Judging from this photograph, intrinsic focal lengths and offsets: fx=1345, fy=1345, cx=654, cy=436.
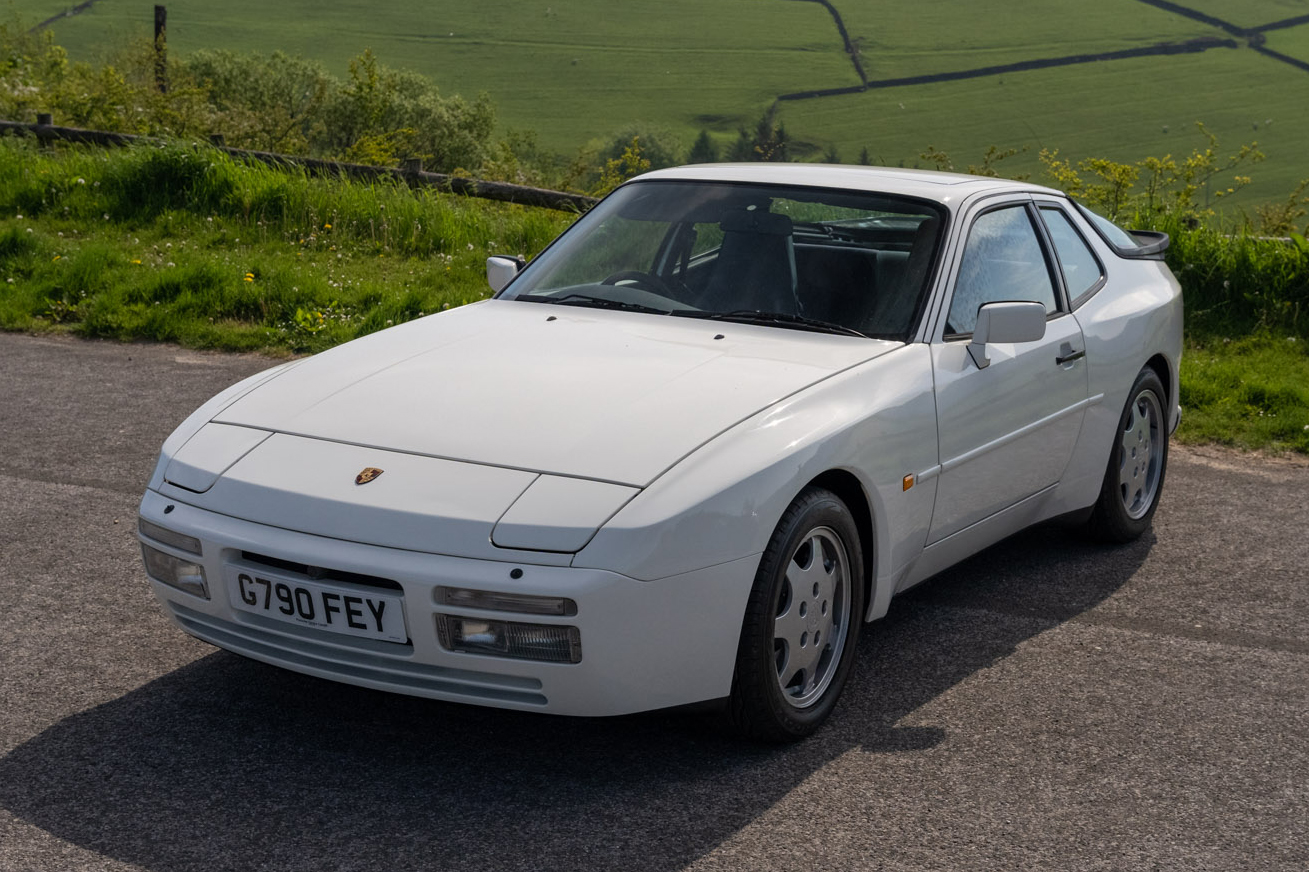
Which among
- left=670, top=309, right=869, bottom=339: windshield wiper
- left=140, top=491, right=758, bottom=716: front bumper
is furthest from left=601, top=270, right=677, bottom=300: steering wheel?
left=140, top=491, right=758, bottom=716: front bumper

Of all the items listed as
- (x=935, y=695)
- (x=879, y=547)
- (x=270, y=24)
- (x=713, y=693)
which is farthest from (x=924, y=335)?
(x=270, y=24)

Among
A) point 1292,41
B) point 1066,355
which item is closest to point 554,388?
point 1066,355

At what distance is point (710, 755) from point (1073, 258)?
269 centimetres

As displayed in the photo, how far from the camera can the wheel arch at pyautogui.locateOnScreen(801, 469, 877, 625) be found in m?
3.62

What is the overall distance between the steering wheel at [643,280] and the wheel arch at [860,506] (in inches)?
41.6

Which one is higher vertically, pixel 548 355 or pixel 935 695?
pixel 548 355

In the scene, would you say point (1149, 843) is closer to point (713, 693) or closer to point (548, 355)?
point (713, 693)

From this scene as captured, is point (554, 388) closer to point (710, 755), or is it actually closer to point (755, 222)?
point (710, 755)

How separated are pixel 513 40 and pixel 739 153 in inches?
1344

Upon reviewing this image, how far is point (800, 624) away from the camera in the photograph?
3.52 m

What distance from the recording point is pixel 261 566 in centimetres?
321

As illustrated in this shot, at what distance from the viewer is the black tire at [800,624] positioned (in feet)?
10.8

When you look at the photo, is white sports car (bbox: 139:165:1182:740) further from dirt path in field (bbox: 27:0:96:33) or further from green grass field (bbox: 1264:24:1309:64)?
dirt path in field (bbox: 27:0:96:33)

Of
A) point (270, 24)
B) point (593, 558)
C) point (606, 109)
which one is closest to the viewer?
point (593, 558)
